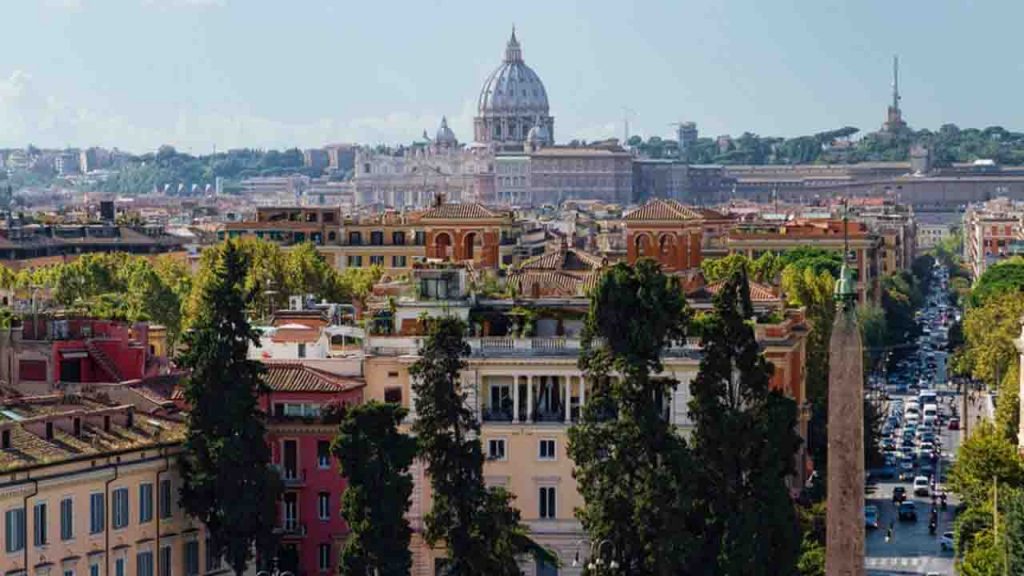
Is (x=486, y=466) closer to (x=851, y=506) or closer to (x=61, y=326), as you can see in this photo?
(x=61, y=326)

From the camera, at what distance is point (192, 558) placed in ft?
155

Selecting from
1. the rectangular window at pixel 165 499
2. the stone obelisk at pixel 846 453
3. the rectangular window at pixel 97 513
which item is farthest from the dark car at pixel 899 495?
the stone obelisk at pixel 846 453

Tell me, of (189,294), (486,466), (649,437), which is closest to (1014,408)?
(486,466)

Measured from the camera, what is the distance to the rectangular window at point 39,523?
142ft

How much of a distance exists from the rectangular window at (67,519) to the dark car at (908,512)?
27.1 m

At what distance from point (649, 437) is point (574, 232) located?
81.2 m

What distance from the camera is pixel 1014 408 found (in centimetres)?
6581

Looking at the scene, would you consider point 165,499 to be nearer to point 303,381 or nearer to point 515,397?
point 303,381

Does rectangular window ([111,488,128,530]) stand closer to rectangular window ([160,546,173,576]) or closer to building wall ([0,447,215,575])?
building wall ([0,447,215,575])

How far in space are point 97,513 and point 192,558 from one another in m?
2.70

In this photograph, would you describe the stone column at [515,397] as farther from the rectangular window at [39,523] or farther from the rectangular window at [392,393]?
the rectangular window at [39,523]

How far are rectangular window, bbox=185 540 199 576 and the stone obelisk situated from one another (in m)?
18.5

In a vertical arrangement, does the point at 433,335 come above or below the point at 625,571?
above

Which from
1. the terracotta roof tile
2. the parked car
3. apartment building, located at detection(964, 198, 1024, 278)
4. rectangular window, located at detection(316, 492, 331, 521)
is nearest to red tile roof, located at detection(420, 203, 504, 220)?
the terracotta roof tile
